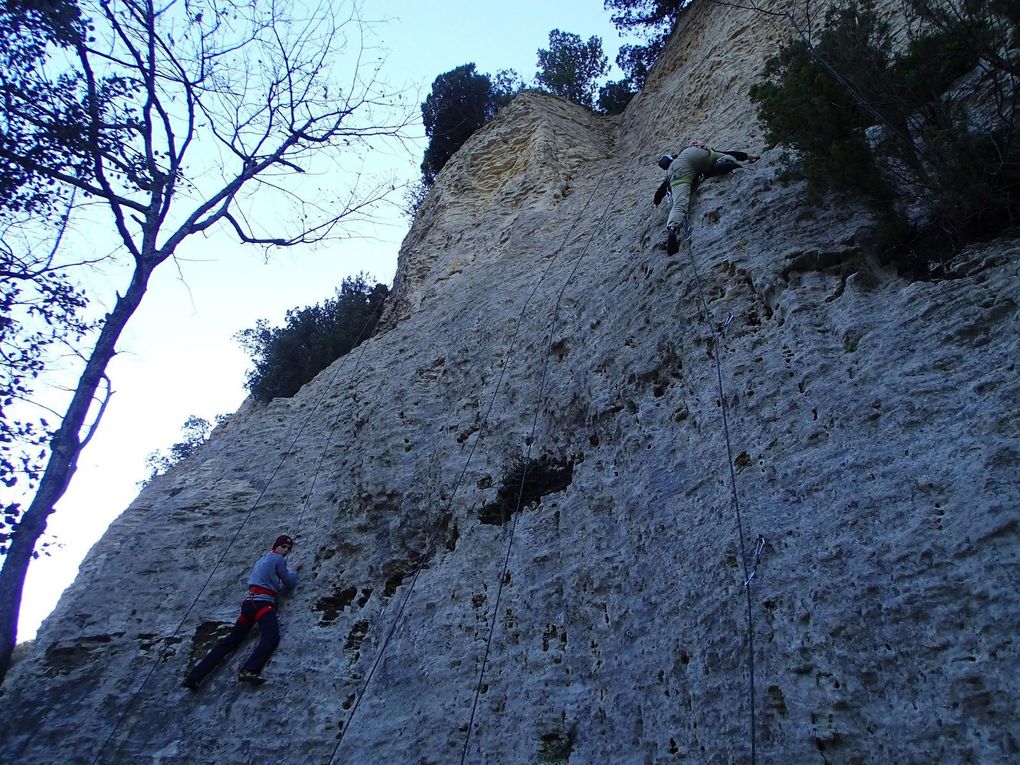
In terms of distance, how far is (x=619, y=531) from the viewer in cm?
494

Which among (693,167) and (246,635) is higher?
(693,167)

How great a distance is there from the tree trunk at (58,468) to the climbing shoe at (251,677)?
2281 mm

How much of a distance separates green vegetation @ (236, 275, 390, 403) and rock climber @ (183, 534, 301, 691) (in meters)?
7.44

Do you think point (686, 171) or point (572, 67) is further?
point (572, 67)

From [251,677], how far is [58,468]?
3.31 metres

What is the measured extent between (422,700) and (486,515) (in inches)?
62.5

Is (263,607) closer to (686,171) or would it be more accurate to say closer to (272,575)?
(272,575)

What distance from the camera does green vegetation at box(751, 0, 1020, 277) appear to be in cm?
465

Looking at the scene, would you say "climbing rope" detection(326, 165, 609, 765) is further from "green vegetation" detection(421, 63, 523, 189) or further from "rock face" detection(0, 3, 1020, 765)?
"green vegetation" detection(421, 63, 523, 189)

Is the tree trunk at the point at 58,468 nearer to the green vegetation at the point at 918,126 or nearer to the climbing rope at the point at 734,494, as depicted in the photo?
the climbing rope at the point at 734,494

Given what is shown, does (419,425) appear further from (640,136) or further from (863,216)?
(640,136)

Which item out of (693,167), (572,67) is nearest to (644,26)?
(572,67)

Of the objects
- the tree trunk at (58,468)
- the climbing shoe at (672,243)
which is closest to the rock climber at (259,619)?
the tree trunk at (58,468)

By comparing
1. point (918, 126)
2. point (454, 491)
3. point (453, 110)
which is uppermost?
point (453, 110)
